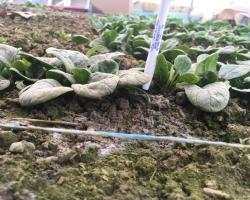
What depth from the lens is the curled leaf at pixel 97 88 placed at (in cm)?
165

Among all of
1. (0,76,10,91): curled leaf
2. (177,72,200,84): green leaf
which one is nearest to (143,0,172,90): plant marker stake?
(177,72,200,84): green leaf

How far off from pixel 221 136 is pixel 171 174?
447 millimetres

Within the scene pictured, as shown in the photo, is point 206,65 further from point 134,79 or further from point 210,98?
point 134,79

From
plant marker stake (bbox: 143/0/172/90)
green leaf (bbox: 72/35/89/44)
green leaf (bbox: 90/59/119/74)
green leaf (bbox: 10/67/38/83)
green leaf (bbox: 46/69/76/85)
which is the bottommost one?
green leaf (bbox: 72/35/89/44)

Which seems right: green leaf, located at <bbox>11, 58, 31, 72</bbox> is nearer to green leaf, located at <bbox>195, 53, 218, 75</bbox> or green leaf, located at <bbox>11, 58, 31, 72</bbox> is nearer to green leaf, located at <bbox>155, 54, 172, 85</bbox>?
green leaf, located at <bbox>155, 54, 172, 85</bbox>

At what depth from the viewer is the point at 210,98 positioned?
1754 mm

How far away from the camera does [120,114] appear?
175 centimetres

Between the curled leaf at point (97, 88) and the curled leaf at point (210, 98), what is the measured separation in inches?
14.2

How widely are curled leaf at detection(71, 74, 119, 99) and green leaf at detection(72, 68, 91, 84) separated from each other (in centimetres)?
11

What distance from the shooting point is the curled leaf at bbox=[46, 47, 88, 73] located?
1904 millimetres

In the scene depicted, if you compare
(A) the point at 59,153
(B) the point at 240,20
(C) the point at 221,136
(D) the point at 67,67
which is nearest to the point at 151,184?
(A) the point at 59,153

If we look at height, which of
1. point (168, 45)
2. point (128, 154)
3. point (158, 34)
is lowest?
point (128, 154)

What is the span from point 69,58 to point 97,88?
1.43 ft

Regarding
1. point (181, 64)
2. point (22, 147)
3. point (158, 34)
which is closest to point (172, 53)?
point (181, 64)
